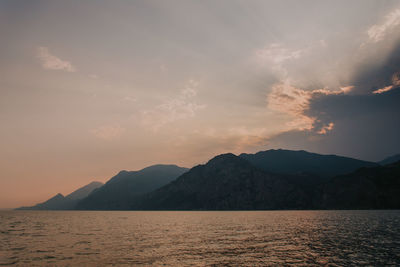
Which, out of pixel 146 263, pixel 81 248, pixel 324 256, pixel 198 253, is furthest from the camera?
pixel 81 248

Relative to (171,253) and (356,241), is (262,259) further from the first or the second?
(356,241)

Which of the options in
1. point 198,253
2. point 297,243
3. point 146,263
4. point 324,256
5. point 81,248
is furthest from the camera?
point 297,243

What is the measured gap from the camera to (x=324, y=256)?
142 feet

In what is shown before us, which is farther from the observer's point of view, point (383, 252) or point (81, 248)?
point (81, 248)

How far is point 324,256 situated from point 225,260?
52.4 ft

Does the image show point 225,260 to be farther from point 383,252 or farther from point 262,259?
point 383,252

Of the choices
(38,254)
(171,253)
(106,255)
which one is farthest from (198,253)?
(38,254)

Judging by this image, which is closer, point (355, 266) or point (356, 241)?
point (355, 266)

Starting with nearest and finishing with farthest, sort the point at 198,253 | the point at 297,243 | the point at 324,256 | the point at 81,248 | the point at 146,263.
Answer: the point at 146,263
the point at 324,256
the point at 198,253
the point at 81,248
the point at 297,243

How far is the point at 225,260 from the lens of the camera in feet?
133

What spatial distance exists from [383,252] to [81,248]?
52.8m

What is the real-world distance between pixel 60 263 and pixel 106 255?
7990mm

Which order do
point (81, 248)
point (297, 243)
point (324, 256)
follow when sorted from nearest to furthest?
point (324, 256), point (81, 248), point (297, 243)

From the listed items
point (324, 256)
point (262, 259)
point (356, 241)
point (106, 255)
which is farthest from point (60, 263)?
point (356, 241)
